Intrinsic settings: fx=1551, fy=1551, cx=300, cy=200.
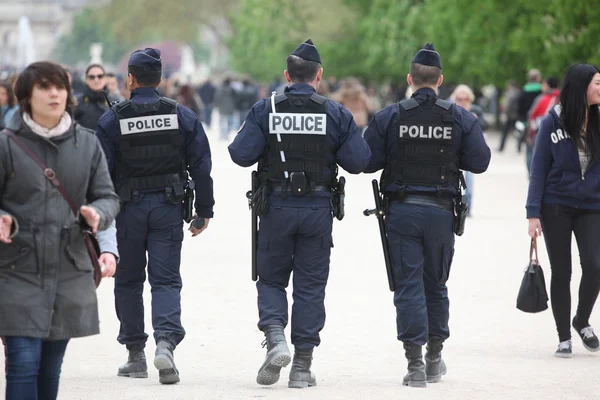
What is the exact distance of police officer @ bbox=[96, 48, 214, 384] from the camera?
324 inches

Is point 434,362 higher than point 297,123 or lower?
lower

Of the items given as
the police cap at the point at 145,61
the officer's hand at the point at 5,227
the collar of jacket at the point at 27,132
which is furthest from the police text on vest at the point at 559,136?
the officer's hand at the point at 5,227

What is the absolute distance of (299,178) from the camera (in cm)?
808

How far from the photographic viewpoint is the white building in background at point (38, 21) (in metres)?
173

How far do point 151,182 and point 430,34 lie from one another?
3759cm


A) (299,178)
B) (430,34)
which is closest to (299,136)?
(299,178)

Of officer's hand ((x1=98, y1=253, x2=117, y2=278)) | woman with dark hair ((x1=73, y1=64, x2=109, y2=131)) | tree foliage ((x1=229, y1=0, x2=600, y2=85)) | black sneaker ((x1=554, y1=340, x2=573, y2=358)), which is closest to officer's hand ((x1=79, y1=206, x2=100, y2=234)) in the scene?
officer's hand ((x1=98, y1=253, x2=117, y2=278))

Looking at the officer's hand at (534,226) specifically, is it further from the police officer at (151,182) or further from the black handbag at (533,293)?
the police officer at (151,182)

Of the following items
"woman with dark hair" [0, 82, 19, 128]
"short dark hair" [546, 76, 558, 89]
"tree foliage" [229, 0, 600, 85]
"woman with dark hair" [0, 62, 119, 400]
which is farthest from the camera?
"tree foliage" [229, 0, 600, 85]

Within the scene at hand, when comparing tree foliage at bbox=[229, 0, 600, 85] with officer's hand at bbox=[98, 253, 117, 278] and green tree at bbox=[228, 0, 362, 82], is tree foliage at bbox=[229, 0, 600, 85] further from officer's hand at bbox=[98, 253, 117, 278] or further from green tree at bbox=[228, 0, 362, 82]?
officer's hand at bbox=[98, 253, 117, 278]

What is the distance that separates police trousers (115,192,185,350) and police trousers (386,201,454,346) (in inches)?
45.7

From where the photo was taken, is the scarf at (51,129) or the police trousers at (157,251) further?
the police trousers at (157,251)

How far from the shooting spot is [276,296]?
325 inches

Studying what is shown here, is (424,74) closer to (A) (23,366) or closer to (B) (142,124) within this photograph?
(B) (142,124)
